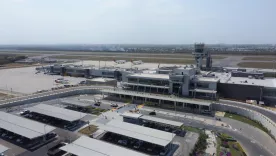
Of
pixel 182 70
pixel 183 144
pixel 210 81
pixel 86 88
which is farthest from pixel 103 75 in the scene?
pixel 183 144

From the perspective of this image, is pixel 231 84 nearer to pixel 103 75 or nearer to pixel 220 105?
pixel 220 105

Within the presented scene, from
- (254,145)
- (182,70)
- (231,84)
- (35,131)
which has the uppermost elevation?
(182,70)

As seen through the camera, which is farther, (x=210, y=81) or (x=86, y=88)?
(x=86, y=88)

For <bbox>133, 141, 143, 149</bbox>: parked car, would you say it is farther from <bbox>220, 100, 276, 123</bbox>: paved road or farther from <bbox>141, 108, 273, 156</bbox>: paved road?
<bbox>220, 100, 276, 123</bbox>: paved road

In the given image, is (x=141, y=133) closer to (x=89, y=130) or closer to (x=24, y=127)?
(x=89, y=130)

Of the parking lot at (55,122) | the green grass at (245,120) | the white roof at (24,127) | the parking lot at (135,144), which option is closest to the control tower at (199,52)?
the green grass at (245,120)

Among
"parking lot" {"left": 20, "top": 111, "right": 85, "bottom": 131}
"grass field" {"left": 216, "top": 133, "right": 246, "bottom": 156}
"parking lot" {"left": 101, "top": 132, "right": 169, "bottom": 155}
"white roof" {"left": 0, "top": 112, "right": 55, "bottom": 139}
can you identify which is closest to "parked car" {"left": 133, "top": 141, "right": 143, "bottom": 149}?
"parking lot" {"left": 101, "top": 132, "right": 169, "bottom": 155}
